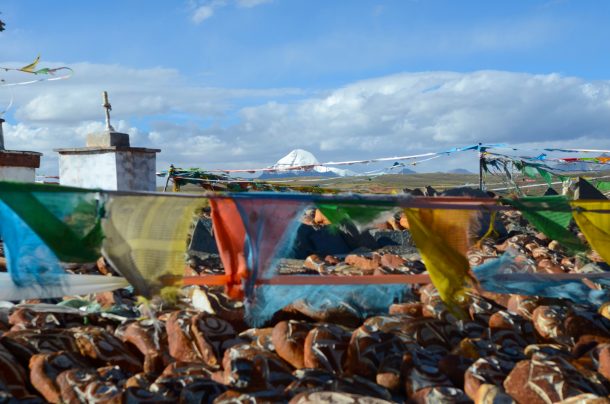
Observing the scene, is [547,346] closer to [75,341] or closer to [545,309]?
[545,309]

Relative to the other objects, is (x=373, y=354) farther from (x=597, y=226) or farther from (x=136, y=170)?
(x=136, y=170)

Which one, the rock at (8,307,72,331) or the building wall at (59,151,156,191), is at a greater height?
the building wall at (59,151,156,191)

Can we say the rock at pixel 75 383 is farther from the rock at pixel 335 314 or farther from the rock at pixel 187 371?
the rock at pixel 335 314

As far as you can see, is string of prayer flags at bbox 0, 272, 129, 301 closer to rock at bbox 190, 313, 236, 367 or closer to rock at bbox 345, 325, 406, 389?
rock at bbox 190, 313, 236, 367

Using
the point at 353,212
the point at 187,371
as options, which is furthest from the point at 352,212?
Answer: the point at 187,371

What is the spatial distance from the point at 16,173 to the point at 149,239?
791 cm

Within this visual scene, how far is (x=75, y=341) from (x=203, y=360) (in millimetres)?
842

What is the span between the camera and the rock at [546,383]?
3.32 metres

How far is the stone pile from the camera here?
135 inches

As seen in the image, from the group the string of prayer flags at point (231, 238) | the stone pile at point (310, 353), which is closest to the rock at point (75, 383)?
the stone pile at point (310, 353)

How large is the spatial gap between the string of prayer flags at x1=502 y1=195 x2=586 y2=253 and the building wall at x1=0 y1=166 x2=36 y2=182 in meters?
8.34

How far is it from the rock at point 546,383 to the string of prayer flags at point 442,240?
0.70 meters

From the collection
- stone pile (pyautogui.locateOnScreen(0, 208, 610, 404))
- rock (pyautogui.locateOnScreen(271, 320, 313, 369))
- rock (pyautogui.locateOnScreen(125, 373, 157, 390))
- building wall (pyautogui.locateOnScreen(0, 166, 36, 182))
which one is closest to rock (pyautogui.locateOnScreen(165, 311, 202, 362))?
stone pile (pyautogui.locateOnScreen(0, 208, 610, 404))

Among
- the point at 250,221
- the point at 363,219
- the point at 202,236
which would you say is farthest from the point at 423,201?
the point at 202,236
